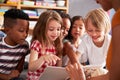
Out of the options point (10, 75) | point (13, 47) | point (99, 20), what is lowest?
point (10, 75)

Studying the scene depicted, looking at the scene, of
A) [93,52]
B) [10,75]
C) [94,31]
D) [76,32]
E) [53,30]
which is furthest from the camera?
[76,32]

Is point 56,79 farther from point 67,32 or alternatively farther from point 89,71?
point 67,32

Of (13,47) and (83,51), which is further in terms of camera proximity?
(83,51)

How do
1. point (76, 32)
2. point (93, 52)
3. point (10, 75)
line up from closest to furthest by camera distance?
point (10, 75) → point (93, 52) → point (76, 32)

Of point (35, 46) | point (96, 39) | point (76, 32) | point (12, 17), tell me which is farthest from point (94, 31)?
point (12, 17)

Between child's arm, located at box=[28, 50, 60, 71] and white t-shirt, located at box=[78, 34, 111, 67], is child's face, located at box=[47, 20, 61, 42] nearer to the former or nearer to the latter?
child's arm, located at box=[28, 50, 60, 71]

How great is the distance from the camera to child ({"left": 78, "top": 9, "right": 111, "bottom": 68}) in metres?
1.66

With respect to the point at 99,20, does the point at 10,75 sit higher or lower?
lower

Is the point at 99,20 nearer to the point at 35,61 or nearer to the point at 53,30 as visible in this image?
the point at 53,30

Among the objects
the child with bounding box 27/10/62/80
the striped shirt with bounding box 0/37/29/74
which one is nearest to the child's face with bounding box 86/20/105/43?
the child with bounding box 27/10/62/80

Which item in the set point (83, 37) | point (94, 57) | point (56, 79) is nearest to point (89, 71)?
point (56, 79)

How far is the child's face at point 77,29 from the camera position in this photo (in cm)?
192

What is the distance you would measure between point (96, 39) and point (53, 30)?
1.08ft

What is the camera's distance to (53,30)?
154 cm
